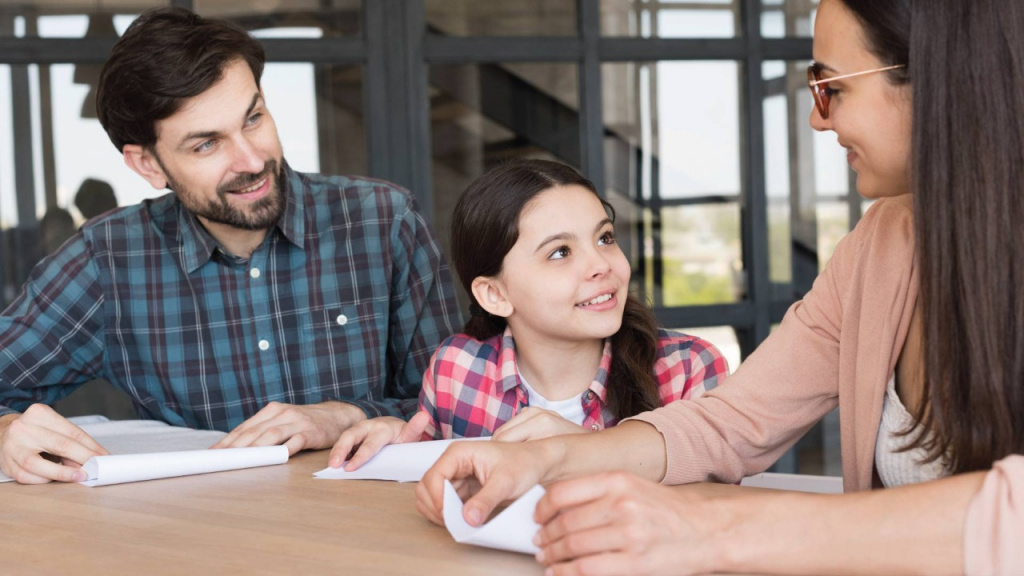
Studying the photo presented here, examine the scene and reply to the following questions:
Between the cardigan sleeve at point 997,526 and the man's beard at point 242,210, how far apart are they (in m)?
1.57

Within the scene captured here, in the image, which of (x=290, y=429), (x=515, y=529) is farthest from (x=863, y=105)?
(x=290, y=429)

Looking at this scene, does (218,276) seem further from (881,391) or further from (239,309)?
(881,391)

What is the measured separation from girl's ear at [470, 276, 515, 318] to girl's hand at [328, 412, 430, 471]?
0.26 metres

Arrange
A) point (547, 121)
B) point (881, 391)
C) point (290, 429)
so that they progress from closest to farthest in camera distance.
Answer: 1. point (881, 391)
2. point (290, 429)
3. point (547, 121)

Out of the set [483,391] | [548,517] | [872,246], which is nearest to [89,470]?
[483,391]

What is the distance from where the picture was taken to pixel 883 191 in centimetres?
126

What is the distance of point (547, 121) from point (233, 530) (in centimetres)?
240

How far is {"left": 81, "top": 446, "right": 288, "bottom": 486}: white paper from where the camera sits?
4.88 ft

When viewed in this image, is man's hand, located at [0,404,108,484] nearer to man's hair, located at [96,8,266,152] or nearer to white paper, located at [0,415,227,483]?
white paper, located at [0,415,227,483]

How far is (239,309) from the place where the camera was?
2.21m

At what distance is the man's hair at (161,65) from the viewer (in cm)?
204

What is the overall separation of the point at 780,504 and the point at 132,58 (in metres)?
1.62

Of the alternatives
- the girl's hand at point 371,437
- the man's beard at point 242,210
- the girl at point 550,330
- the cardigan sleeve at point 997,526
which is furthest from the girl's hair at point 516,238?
the cardigan sleeve at point 997,526

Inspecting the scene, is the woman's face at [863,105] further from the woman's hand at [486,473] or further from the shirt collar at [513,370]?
the shirt collar at [513,370]
